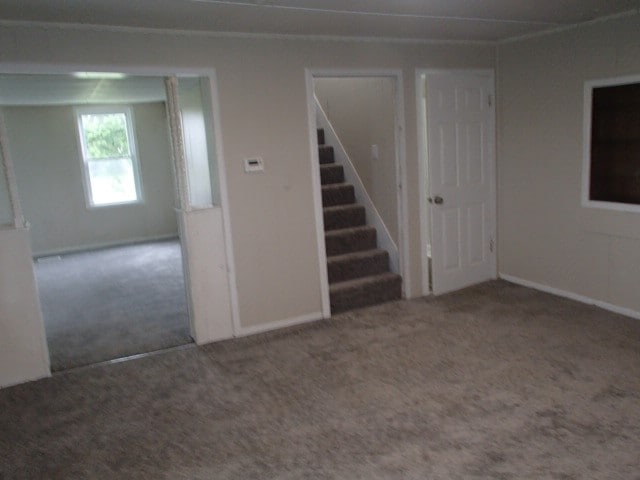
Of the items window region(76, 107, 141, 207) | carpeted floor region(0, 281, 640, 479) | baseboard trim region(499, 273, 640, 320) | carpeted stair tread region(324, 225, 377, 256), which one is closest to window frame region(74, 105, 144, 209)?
window region(76, 107, 141, 207)

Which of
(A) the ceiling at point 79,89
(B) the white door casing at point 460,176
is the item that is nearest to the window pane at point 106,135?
(A) the ceiling at point 79,89

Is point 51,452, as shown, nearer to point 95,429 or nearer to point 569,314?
point 95,429

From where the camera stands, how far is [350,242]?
4.92 meters

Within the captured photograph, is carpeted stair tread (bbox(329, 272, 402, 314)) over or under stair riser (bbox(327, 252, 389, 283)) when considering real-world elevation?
under

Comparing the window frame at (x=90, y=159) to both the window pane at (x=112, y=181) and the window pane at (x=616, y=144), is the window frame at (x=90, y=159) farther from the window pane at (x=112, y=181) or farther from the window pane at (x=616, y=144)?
the window pane at (x=616, y=144)

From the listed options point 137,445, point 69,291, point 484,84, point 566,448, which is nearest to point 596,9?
point 484,84

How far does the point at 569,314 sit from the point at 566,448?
1.91m

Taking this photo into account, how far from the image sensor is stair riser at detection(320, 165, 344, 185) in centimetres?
536

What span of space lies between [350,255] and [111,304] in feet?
7.98

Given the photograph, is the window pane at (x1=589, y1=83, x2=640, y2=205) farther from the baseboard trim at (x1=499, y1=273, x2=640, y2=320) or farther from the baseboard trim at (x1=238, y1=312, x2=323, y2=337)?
the baseboard trim at (x1=238, y1=312, x2=323, y2=337)

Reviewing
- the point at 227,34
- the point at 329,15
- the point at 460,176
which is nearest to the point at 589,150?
the point at 460,176

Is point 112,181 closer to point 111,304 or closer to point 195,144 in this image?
point 111,304

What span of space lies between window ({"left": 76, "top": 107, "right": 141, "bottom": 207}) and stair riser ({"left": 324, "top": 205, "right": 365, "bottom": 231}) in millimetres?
4546

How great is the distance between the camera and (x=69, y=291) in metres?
5.75
